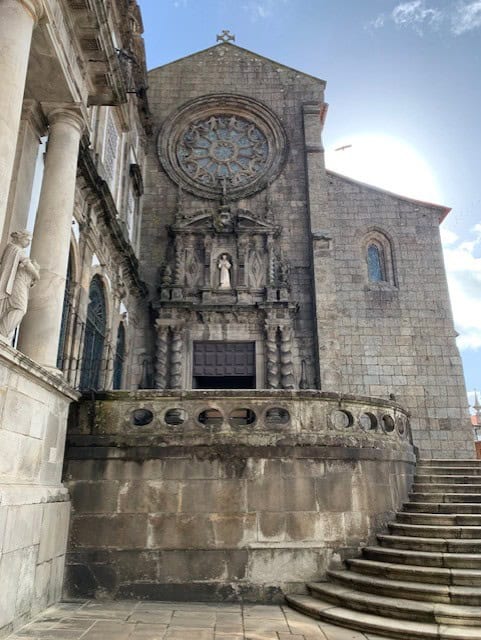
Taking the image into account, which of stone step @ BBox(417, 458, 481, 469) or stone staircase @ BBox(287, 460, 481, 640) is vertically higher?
stone step @ BBox(417, 458, 481, 469)

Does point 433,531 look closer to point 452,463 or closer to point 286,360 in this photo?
point 452,463

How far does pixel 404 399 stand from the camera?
16.8 metres

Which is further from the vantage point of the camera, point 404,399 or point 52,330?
point 404,399

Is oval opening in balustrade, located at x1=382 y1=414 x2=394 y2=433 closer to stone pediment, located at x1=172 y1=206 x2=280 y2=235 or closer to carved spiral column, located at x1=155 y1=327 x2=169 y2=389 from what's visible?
carved spiral column, located at x1=155 y1=327 x2=169 y2=389

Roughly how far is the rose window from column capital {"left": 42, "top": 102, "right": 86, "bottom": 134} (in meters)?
11.0

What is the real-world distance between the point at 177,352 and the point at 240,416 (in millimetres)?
7747

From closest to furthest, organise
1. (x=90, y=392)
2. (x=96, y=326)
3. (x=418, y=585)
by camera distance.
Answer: (x=418, y=585) → (x=90, y=392) → (x=96, y=326)

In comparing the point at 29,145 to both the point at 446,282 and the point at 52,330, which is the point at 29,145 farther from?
the point at 446,282

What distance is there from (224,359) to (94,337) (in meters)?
4.77

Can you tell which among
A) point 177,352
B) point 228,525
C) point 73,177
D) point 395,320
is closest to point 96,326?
point 177,352

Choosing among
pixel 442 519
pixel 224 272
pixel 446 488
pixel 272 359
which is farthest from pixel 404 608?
pixel 224 272

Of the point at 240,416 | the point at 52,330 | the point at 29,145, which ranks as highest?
the point at 29,145

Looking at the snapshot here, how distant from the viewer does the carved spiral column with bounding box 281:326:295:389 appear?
16.4 m

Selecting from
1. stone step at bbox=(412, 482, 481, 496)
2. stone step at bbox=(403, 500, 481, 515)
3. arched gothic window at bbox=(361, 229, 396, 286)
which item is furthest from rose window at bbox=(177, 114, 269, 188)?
stone step at bbox=(403, 500, 481, 515)
